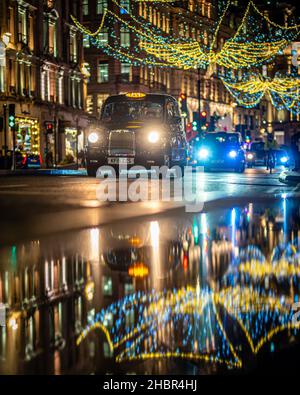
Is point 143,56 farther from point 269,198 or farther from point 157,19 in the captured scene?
point 269,198

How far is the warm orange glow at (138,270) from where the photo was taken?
7246 mm

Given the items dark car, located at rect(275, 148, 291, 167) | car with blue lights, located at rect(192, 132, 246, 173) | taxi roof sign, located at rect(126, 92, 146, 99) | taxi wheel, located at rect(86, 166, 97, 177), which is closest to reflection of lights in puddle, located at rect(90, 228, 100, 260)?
taxi wheel, located at rect(86, 166, 97, 177)


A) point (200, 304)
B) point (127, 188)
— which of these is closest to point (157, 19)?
point (127, 188)

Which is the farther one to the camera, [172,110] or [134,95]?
[172,110]

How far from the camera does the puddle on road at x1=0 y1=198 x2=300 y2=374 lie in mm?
4457

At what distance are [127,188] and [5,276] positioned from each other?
46.3 feet

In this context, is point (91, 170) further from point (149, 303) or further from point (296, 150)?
point (149, 303)

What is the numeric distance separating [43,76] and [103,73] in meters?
30.6

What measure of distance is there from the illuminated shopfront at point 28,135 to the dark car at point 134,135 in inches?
1165

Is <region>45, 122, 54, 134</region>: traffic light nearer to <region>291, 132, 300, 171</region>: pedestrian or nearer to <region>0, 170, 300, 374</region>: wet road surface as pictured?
<region>291, 132, 300, 171</region>: pedestrian

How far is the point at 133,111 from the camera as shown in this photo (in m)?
28.6

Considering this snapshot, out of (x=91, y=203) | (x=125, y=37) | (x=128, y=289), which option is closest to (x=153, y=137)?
(x=91, y=203)

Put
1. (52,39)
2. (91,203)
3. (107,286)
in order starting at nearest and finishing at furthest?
(107,286) < (91,203) < (52,39)

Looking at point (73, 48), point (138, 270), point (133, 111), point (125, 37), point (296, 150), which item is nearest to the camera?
point (138, 270)
